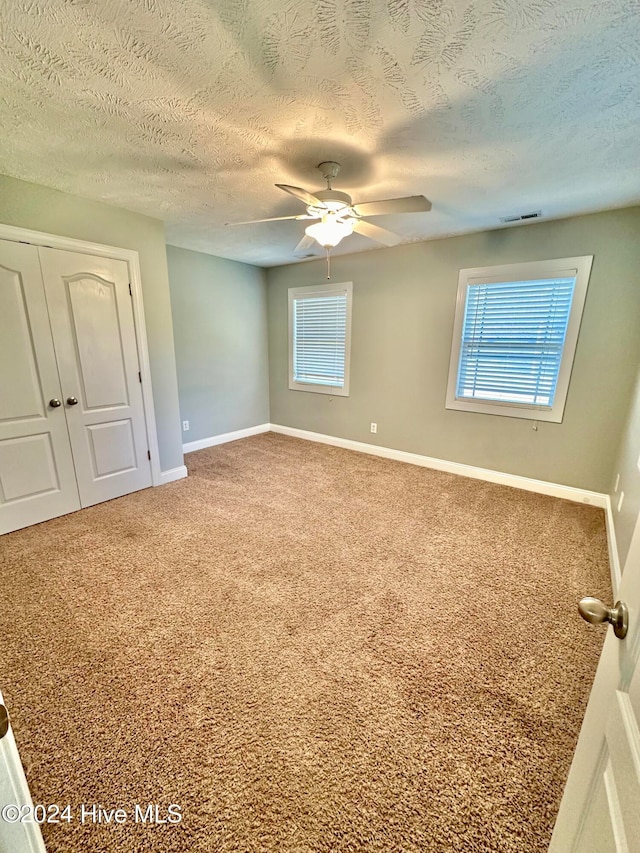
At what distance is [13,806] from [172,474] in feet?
10.3

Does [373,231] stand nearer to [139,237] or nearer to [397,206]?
[397,206]

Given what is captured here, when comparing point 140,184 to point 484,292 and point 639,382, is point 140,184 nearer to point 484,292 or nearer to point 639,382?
point 484,292

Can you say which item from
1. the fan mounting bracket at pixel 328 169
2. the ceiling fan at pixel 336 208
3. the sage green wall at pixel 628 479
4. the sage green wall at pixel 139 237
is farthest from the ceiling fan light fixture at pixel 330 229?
the sage green wall at pixel 628 479

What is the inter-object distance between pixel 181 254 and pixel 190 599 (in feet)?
11.9

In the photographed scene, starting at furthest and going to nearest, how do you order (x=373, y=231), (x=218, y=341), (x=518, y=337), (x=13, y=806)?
(x=218, y=341)
(x=518, y=337)
(x=373, y=231)
(x=13, y=806)

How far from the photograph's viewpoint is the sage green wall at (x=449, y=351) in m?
2.70

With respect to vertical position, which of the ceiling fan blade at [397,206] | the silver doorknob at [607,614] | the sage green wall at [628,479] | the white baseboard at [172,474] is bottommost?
the white baseboard at [172,474]

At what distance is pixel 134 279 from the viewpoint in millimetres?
2908

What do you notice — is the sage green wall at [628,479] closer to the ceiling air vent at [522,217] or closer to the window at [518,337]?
the window at [518,337]

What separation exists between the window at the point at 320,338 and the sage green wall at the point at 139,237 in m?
1.88

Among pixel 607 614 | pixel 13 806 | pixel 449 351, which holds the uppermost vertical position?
pixel 449 351

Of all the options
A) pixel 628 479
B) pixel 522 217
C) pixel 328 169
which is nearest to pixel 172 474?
pixel 328 169

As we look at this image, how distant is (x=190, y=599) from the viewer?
6.29 ft

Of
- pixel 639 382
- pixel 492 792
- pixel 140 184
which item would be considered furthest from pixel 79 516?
pixel 639 382
